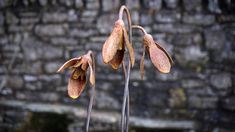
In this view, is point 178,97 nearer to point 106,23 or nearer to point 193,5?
point 193,5

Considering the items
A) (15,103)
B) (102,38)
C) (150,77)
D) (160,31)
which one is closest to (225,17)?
(160,31)

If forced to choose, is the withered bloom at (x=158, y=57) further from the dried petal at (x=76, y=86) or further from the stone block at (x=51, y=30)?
the stone block at (x=51, y=30)

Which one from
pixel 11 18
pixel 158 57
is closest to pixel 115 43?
pixel 158 57

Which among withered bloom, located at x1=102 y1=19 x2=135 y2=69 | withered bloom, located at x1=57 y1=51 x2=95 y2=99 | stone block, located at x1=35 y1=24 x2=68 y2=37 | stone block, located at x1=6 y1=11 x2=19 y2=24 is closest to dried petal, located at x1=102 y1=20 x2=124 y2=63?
withered bloom, located at x1=102 y1=19 x2=135 y2=69

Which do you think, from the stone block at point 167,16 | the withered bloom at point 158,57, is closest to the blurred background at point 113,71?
the stone block at point 167,16

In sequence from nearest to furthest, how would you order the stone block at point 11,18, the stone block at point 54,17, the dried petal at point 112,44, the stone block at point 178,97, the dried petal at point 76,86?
the dried petal at point 112,44 → the dried petal at point 76,86 → the stone block at point 178,97 → the stone block at point 54,17 → the stone block at point 11,18

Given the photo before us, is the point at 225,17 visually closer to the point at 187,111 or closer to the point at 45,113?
the point at 187,111
